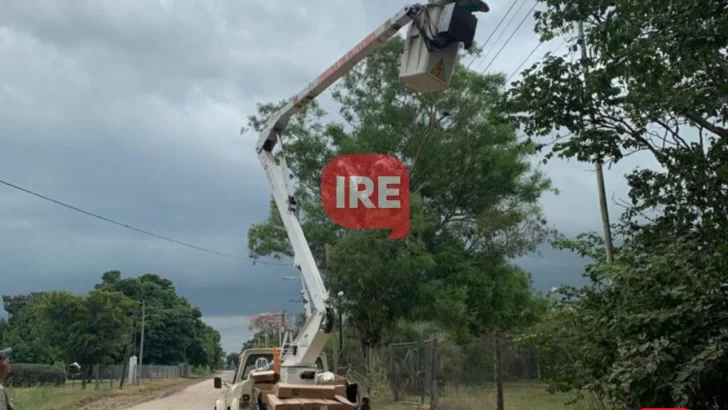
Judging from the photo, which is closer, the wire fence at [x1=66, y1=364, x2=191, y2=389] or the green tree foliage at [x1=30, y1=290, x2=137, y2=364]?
the green tree foliage at [x1=30, y1=290, x2=137, y2=364]

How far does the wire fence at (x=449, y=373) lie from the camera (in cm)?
1508

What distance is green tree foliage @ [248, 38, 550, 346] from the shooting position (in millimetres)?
24969

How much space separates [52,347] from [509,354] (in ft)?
145

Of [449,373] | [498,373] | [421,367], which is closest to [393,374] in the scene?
[421,367]

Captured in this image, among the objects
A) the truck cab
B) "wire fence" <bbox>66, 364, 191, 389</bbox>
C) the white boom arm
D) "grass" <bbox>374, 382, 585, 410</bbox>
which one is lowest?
"wire fence" <bbox>66, 364, 191, 389</bbox>

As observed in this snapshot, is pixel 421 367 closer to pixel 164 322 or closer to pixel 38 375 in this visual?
pixel 38 375

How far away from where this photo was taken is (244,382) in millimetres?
10070

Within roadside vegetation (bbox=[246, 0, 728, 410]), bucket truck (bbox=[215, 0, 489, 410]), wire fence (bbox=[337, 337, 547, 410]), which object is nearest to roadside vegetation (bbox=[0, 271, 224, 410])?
bucket truck (bbox=[215, 0, 489, 410])

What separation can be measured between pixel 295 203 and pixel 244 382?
9.69 feet

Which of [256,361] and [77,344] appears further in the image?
[77,344]

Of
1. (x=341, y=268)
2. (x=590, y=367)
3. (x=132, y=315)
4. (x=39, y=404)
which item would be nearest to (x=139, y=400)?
(x=39, y=404)

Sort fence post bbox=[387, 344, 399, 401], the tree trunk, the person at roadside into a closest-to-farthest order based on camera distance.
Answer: the person at roadside < the tree trunk < fence post bbox=[387, 344, 399, 401]

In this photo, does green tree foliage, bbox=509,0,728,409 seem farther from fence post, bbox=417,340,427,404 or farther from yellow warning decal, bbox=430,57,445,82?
fence post, bbox=417,340,427,404

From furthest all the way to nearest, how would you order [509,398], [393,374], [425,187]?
[425,187], [393,374], [509,398]
